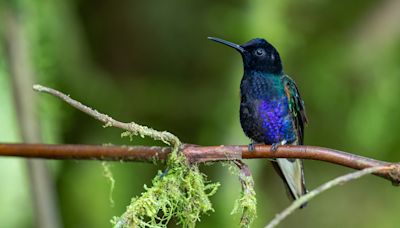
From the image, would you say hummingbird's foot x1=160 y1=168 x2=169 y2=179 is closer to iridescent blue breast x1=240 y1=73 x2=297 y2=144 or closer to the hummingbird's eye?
iridescent blue breast x1=240 y1=73 x2=297 y2=144

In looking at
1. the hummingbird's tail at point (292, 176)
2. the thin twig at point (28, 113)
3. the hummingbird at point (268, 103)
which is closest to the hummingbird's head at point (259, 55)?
the hummingbird at point (268, 103)

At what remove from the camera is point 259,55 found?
2.57 m

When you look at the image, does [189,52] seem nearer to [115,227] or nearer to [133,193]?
[133,193]

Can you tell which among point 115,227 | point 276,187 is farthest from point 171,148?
point 276,187

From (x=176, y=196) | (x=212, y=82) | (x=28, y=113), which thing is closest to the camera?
(x=176, y=196)

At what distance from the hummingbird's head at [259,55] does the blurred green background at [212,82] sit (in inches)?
18.1

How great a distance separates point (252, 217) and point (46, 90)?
531 millimetres

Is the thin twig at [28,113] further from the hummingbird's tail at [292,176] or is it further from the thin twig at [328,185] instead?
the thin twig at [328,185]

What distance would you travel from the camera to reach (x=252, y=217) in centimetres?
143

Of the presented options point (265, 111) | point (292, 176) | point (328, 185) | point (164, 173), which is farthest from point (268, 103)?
point (328, 185)

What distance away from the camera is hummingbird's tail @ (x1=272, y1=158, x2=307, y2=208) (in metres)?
2.36

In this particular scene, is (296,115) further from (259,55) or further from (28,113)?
(28,113)

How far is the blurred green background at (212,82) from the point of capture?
3049 millimetres

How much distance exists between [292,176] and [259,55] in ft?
1.64
